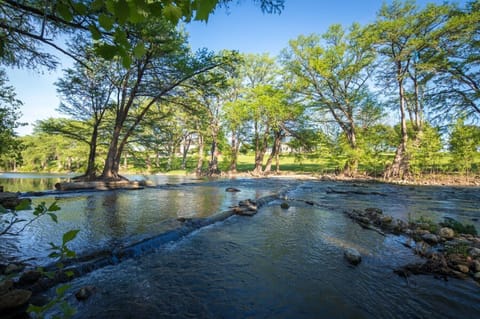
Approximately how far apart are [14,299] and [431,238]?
663cm

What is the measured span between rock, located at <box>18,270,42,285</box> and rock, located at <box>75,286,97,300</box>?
0.58 metres

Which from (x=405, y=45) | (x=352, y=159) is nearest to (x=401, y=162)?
(x=352, y=159)

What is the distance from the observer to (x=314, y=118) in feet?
92.7

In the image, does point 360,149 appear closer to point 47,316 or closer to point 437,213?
point 437,213

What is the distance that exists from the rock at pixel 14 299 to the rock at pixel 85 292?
43 cm

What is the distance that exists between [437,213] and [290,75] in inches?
1128

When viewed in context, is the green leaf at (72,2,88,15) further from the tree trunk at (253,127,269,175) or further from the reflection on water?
the tree trunk at (253,127,269,175)

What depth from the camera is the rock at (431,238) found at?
169 inches

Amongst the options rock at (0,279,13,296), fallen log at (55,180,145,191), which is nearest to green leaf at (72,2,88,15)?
rock at (0,279,13,296)

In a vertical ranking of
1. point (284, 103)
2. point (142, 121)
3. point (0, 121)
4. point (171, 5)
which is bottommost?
point (171, 5)

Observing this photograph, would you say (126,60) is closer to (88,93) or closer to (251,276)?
(251,276)

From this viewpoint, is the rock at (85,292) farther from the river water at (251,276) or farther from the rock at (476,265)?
the rock at (476,265)

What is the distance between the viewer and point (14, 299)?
2025mm

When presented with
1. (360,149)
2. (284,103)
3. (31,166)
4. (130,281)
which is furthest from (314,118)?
(31,166)
